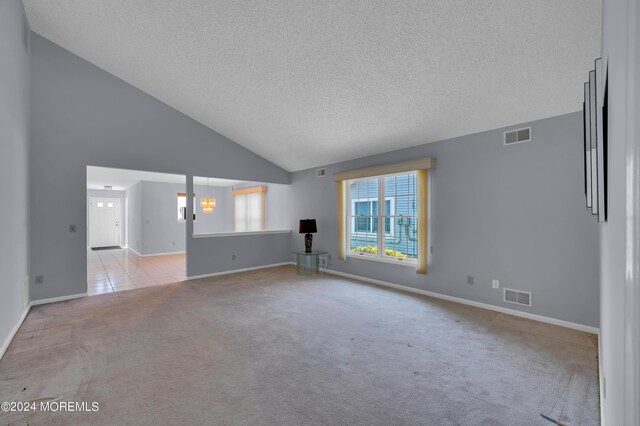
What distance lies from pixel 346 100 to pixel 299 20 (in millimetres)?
1265

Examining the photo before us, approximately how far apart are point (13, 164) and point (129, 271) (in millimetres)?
4061

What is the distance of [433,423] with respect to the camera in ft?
5.97

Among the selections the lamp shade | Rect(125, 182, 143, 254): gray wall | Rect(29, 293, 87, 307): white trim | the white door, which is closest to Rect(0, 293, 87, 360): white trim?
Rect(29, 293, 87, 307): white trim

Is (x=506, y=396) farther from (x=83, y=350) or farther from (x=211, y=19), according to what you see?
(x=211, y=19)

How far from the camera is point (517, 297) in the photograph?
144 inches

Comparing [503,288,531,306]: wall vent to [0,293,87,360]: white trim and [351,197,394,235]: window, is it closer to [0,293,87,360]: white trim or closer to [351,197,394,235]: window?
[351,197,394,235]: window

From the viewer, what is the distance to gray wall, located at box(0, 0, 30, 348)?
2.69 m

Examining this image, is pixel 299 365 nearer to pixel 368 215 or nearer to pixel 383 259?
pixel 383 259

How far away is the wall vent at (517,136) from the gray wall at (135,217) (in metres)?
9.75

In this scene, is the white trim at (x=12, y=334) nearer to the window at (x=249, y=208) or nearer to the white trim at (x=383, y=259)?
the white trim at (x=383, y=259)

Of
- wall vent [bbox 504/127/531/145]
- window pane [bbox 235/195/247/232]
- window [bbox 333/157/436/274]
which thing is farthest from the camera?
window pane [bbox 235/195/247/232]

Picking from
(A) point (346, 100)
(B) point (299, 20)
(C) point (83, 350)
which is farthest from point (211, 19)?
(C) point (83, 350)

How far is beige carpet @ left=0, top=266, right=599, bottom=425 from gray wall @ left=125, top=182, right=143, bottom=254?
5495 millimetres

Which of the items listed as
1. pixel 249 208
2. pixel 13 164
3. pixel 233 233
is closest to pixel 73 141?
pixel 13 164
